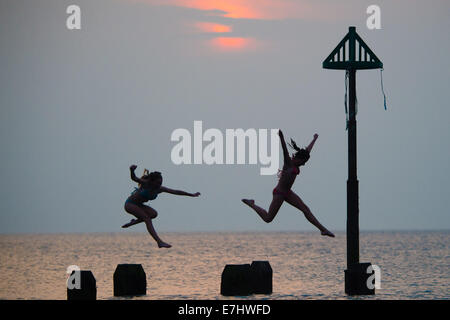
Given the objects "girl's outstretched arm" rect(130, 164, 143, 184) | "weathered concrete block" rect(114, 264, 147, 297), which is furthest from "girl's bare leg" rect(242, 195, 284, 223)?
"weathered concrete block" rect(114, 264, 147, 297)

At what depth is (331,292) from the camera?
4122 cm

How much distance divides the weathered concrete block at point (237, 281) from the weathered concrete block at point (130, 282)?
2372mm

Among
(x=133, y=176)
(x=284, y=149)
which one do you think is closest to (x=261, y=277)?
(x=284, y=149)

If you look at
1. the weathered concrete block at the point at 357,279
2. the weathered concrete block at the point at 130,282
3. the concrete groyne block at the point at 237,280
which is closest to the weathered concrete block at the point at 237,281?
the concrete groyne block at the point at 237,280

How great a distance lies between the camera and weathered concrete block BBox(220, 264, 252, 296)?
2911 centimetres

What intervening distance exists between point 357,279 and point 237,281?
12.1 ft

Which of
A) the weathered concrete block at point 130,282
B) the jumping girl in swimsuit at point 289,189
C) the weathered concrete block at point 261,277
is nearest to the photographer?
the jumping girl in swimsuit at point 289,189

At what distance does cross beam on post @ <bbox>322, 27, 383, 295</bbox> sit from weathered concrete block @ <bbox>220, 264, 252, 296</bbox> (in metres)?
3.04

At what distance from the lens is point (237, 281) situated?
96.1 ft

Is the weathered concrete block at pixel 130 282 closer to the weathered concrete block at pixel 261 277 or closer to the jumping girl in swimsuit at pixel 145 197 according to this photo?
the weathered concrete block at pixel 261 277

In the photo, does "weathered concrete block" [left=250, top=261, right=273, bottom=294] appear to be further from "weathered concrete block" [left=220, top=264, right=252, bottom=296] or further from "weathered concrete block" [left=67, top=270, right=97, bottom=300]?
"weathered concrete block" [left=67, top=270, right=97, bottom=300]

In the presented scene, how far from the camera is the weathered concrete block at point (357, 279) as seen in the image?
27.7 m

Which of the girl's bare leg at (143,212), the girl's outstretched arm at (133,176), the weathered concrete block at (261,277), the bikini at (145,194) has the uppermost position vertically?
the girl's outstretched arm at (133,176)
